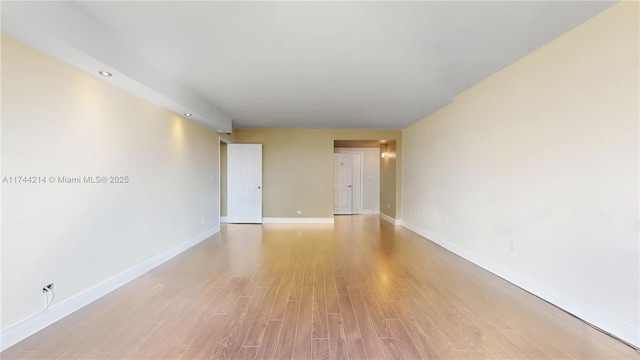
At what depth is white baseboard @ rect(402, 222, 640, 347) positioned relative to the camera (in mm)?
1882

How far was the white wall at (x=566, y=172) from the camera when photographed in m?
1.90

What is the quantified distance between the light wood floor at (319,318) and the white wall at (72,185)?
13.3 inches

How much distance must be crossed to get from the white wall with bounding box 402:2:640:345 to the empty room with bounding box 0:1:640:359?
0.01 metres

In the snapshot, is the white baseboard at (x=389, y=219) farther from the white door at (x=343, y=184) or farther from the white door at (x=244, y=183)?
the white door at (x=244, y=183)

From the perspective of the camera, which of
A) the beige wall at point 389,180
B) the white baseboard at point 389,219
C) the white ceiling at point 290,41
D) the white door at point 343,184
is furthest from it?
the white door at point 343,184

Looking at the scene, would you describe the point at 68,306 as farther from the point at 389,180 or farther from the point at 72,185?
the point at 389,180

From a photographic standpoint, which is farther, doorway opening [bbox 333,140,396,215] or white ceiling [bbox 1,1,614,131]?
doorway opening [bbox 333,140,396,215]

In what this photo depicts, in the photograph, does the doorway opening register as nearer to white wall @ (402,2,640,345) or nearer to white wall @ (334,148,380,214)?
white wall @ (334,148,380,214)

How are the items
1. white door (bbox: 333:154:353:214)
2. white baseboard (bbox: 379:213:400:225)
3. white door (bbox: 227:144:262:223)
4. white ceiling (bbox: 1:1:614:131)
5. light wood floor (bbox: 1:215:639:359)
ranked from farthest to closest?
white door (bbox: 333:154:353:214) < white baseboard (bbox: 379:213:400:225) < white door (bbox: 227:144:262:223) < white ceiling (bbox: 1:1:614:131) < light wood floor (bbox: 1:215:639:359)

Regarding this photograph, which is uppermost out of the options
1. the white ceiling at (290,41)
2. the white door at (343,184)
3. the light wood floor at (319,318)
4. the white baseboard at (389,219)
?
the white ceiling at (290,41)

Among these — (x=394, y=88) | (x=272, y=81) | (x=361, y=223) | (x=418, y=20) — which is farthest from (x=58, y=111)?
(x=361, y=223)

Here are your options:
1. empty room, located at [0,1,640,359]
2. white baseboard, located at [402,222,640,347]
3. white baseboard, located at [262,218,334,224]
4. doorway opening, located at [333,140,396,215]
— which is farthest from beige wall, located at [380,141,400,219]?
white baseboard, located at [402,222,640,347]

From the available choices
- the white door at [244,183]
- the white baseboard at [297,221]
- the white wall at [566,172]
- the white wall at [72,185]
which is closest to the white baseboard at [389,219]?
the white baseboard at [297,221]

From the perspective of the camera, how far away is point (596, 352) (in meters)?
1.79
